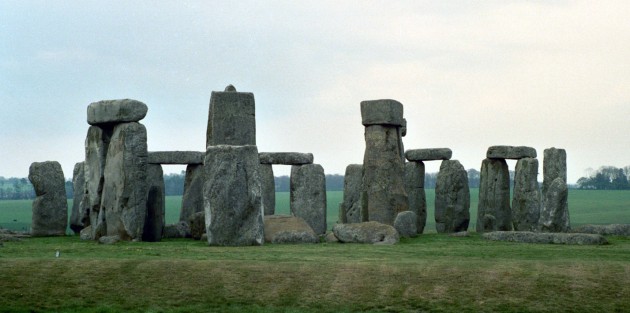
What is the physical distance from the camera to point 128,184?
2770 cm

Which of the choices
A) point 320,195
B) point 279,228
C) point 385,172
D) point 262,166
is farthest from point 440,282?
point 262,166

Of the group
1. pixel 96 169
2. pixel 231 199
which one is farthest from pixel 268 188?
pixel 231 199

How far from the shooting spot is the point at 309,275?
2022cm

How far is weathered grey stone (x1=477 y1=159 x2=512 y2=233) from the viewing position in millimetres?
35906

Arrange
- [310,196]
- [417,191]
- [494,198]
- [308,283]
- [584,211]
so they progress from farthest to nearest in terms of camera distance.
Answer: [584,211]
[417,191]
[494,198]
[310,196]
[308,283]

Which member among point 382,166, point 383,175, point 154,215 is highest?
point 382,166

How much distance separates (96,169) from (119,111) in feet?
6.86

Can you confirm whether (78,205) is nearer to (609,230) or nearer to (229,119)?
(229,119)

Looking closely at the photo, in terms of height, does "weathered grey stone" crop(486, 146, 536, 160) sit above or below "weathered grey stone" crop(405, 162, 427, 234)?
above

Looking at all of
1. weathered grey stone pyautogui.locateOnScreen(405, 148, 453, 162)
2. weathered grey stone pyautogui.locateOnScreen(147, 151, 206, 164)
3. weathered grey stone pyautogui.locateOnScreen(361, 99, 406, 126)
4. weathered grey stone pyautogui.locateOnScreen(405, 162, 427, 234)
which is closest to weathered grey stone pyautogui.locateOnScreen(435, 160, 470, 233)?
weathered grey stone pyautogui.locateOnScreen(405, 148, 453, 162)

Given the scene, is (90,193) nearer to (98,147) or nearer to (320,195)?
(98,147)

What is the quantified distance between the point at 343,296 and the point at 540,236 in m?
10.1

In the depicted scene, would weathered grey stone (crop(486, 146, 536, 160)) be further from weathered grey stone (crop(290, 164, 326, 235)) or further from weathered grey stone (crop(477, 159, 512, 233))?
weathered grey stone (crop(290, 164, 326, 235))

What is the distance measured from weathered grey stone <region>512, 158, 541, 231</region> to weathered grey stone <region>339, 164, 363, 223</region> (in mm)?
5125
